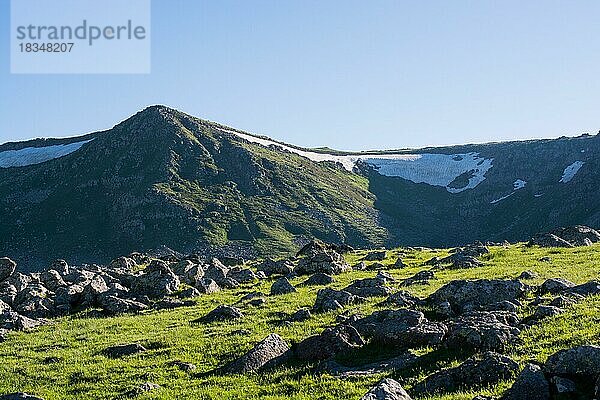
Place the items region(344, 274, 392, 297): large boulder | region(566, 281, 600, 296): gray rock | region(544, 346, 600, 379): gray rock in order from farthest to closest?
region(344, 274, 392, 297): large boulder → region(566, 281, 600, 296): gray rock → region(544, 346, 600, 379): gray rock

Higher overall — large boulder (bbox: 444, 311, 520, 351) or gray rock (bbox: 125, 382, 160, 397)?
large boulder (bbox: 444, 311, 520, 351)

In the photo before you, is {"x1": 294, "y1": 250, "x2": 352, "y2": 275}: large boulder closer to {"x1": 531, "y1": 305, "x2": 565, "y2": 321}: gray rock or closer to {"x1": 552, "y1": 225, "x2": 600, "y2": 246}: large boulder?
{"x1": 552, "y1": 225, "x2": 600, "y2": 246}: large boulder

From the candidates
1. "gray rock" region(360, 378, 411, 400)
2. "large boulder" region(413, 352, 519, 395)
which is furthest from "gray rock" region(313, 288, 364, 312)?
"gray rock" region(360, 378, 411, 400)

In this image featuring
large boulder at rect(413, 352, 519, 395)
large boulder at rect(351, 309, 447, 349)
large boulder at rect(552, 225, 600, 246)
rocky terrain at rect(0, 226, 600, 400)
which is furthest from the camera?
large boulder at rect(552, 225, 600, 246)

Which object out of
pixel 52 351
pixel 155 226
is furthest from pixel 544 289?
pixel 155 226

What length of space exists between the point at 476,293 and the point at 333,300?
9.11m

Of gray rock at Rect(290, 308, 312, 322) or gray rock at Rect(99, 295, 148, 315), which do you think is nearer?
gray rock at Rect(290, 308, 312, 322)

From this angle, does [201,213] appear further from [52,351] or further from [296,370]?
[296,370]

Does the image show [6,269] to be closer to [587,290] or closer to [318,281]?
[318,281]

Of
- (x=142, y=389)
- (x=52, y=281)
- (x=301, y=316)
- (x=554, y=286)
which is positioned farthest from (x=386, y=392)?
(x=52, y=281)

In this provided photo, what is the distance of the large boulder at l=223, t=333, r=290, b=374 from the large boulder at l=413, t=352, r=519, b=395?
7.48 meters

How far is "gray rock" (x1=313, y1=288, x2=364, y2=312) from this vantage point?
105ft

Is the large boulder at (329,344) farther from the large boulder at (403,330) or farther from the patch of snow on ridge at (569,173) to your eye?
the patch of snow on ridge at (569,173)

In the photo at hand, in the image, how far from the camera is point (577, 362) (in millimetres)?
13820
